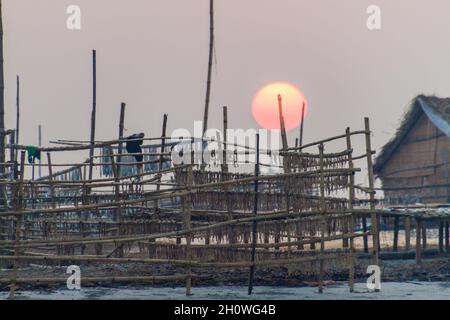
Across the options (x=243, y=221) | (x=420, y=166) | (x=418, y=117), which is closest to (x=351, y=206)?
(x=243, y=221)

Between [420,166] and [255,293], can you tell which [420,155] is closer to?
[420,166]

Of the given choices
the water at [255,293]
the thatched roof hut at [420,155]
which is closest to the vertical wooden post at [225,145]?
the water at [255,293]

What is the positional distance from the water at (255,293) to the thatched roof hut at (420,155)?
41.6ft

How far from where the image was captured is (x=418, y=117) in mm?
26031

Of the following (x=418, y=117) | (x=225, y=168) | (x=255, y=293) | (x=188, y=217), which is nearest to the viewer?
(x=188, y=217)

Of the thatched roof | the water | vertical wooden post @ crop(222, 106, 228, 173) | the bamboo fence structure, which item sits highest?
the thatched roof

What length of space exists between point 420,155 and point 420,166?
15.2 inches

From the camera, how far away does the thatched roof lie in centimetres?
2456

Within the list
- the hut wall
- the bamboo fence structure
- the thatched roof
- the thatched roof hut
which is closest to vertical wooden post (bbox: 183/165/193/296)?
the bamboo fence structure

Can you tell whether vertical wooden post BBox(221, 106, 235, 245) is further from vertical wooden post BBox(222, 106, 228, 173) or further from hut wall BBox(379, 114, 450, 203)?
A: hut wall BBox(379, 114, 450, 203)

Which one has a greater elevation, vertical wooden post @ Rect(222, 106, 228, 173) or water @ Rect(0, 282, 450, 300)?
vertical wooden post @ Rect(222, 106, 228, 173)

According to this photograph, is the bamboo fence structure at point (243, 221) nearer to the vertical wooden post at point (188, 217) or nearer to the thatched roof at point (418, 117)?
the vertical wooden post at point (188, 217)
